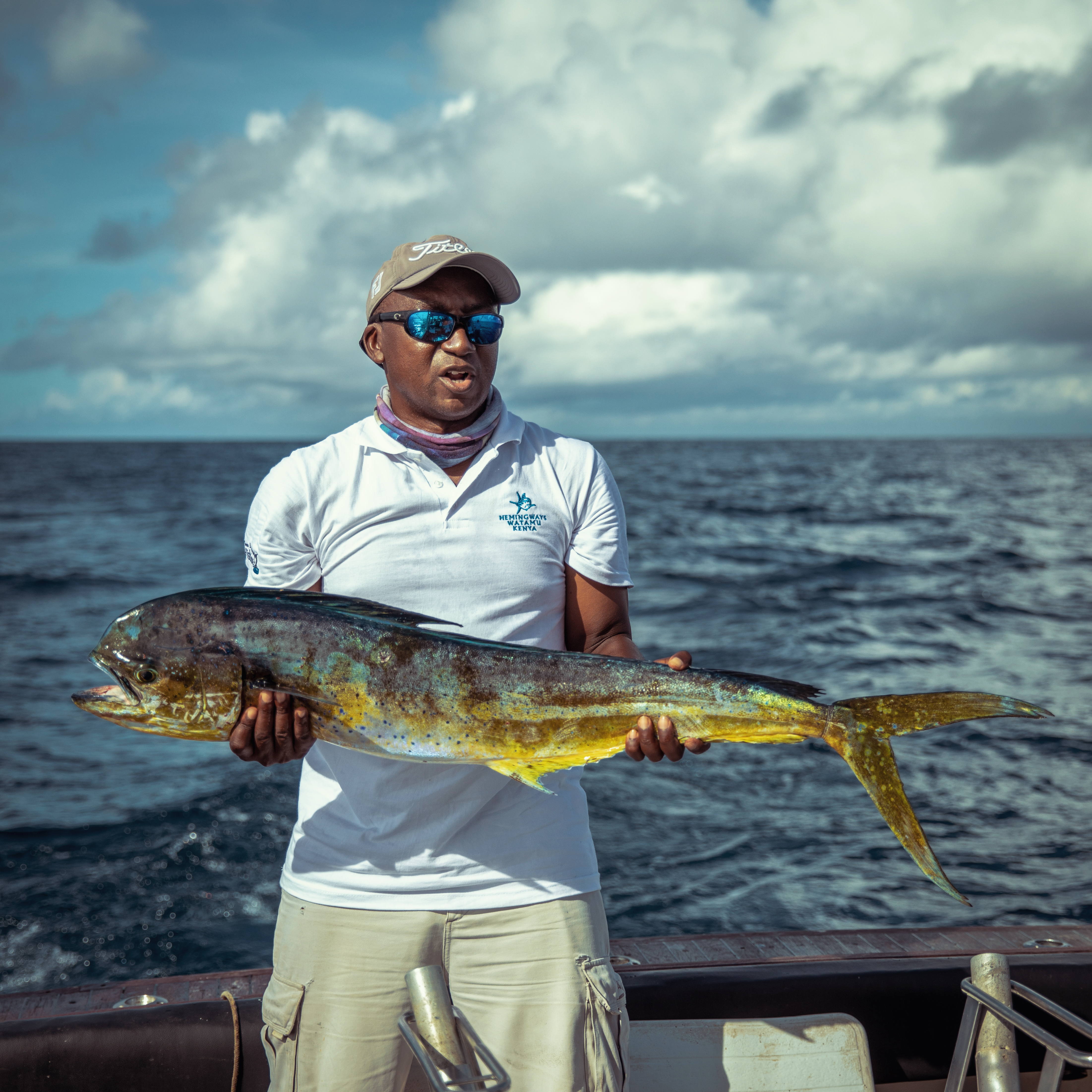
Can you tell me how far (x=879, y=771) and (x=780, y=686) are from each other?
1.02 feet

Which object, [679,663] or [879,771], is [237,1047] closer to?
[679,663]

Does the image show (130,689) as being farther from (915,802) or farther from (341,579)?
(915,802)

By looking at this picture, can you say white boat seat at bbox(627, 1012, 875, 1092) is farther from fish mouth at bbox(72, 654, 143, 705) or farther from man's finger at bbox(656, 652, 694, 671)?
fish mouth at bbox(72, 654, 143, 705)

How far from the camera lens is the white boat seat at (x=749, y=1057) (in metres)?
3.08

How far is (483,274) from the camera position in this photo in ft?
8.93

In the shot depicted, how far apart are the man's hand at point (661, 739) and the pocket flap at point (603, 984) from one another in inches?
20.8

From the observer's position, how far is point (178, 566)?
23328 mm

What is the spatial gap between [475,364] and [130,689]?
47.8 inches

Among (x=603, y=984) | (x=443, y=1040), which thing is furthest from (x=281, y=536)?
(x=603, y=984)

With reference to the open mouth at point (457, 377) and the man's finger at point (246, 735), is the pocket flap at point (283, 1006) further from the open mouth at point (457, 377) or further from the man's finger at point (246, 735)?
the open mouth at point (457, 377)

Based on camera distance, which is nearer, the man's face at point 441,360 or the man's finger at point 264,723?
the man's finger at point 264,723

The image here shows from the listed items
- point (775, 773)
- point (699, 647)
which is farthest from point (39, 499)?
point (775, 773)

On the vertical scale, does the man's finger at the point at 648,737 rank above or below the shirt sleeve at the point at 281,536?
below

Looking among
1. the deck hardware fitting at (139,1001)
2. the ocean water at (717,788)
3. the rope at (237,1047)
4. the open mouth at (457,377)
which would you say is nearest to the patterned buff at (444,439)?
the open mouth at (457,377)
